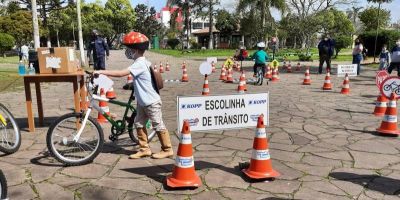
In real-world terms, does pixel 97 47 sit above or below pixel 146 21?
below

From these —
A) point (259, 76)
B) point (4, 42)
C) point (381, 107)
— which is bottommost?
point (381, 107)

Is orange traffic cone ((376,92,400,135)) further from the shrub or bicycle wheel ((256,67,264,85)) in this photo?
the shrub

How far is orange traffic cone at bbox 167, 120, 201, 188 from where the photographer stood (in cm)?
427

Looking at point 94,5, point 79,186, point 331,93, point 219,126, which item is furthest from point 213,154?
point 94,5

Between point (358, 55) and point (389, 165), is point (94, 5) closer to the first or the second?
point (358, 55)

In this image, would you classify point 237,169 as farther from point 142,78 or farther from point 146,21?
point 146,21

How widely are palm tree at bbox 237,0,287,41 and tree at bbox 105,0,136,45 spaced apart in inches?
2196

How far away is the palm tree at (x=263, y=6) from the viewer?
38.5 meters

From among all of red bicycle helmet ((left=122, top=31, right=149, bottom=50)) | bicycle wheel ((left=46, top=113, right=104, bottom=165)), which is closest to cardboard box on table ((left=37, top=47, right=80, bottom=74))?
bicycle wheel ((left=46, top=113, right=104, bottom=165))

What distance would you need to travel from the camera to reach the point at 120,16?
90688 millimetres

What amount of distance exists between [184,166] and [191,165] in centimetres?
9

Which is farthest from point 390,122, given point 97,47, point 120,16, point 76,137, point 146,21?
point 146,21

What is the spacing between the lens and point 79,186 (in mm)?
4379

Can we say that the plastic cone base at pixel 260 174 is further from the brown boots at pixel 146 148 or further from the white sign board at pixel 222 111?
the brown boots at pixel 146 148
